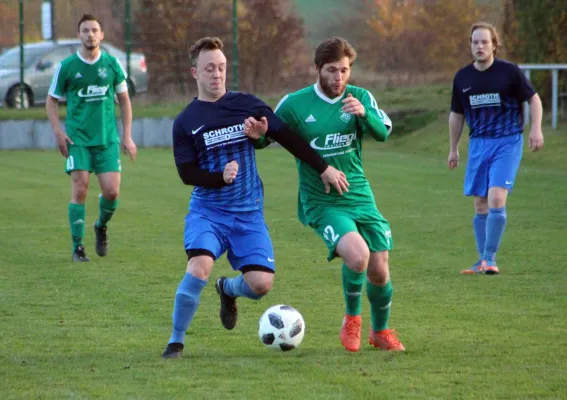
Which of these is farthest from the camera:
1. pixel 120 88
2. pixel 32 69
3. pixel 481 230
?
pixel 32 69

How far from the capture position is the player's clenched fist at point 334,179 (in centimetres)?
604

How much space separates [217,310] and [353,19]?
112 ft

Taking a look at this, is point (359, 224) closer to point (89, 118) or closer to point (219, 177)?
point (219, 177)

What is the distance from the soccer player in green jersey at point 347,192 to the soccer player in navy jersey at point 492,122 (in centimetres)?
290

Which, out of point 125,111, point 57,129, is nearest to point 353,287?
point 57,129

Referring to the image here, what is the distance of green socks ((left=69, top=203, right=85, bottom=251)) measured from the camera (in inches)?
396

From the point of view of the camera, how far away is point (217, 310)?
7.63 metres

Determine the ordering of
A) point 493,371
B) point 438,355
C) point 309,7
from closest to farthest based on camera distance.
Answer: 1. point 493,371
2. point 438,355
3. point 309,7

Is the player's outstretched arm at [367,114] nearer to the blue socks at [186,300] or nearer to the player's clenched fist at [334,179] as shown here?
the player's clenched fist at [334,179]

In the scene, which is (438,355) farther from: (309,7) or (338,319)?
(309,7)

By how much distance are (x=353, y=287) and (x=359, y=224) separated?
0.35 meters

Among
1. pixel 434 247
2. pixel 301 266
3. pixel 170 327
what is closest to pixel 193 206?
pixel 170 327

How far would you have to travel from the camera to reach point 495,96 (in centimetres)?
900

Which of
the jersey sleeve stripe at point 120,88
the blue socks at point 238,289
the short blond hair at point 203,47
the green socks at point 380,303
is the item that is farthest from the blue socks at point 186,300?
the jersey sleeve stripe at point 120,88
